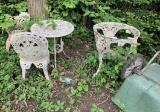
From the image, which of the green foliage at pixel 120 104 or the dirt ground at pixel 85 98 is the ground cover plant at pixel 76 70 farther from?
the green foliage at pixel 120 104

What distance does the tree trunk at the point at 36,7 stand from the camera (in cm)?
359

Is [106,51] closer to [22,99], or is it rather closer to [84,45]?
[84,45]

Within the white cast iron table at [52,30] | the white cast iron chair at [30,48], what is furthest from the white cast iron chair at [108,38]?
the white cast iron chair at [30,48]

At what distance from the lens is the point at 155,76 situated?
2.77 m

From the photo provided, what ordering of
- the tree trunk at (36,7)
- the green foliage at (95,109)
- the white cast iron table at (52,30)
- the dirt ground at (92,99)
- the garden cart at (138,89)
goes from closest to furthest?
1. the garden cart at (138,89)
2. the green foliage at (95,109)
3. the dirt ground at (92,99)
4. the white cast iron table at (52,30)
5. the tree trunk at (36,7)

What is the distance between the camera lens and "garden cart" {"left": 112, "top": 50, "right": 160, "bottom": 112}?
2.47m

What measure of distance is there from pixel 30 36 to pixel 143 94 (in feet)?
6.06

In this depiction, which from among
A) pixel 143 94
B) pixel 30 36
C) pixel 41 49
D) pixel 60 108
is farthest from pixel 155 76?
pixel 30 36

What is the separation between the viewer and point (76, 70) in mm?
3447

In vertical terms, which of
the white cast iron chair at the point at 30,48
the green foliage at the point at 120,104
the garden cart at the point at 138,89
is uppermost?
the white cast iron chair at the point at 30,48

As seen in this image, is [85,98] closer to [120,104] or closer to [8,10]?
[120,104]

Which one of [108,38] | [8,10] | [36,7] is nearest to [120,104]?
[108,38]

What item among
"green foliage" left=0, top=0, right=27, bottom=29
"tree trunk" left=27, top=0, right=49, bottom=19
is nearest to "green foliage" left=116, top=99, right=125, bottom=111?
"tree trunk" left=27, top=0, right=49, bottom=19

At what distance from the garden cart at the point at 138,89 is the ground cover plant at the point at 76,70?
6.8 inches
